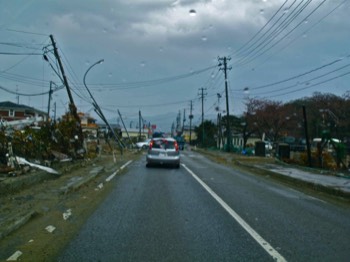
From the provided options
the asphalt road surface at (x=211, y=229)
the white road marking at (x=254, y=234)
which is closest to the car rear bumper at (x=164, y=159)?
the asphalt road surface at (x=211, y=229)

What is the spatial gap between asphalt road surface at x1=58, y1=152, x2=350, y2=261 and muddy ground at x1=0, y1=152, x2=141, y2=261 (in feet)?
1.00

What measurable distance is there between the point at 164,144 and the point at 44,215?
15099 mm

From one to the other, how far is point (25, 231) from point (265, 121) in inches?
2475

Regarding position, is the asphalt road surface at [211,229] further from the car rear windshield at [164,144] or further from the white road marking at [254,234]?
the car rear windshield at [164,144]

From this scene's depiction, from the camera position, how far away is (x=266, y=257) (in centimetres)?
618

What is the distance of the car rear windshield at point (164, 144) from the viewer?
23938mm

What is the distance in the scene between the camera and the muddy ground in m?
6.52

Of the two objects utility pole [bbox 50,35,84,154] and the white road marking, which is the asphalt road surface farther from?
utility pole [bbox 50,35,84,154]

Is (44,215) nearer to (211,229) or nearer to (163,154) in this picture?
(211,229)

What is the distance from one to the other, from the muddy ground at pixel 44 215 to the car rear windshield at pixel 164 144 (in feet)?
29.3

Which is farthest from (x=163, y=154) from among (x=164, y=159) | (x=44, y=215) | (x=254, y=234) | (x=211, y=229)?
(x=254, y=234)

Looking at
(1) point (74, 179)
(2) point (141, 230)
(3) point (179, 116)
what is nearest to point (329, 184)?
(1) point (74, 179)

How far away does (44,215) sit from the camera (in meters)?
9.16

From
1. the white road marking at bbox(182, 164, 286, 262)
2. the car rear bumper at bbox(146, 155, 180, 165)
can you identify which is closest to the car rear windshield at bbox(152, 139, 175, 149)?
the car rear bumper at bbox(146, 155, 180, 165)
